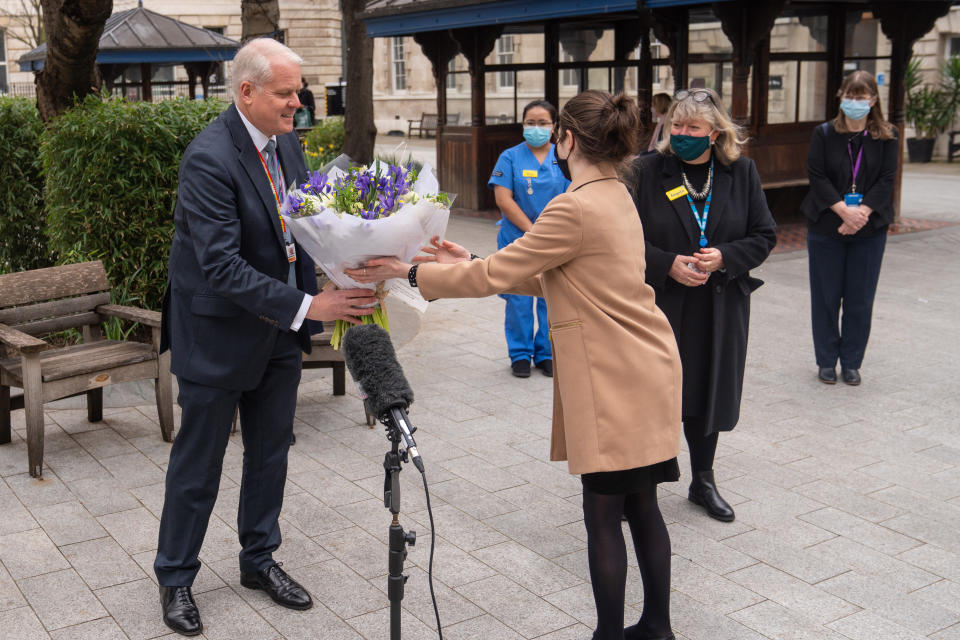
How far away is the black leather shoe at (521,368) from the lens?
737 cm

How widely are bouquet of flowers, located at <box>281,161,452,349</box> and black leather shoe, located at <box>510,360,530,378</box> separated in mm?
3927

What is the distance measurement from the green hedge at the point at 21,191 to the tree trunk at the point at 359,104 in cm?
567

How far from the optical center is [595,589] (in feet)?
11.4

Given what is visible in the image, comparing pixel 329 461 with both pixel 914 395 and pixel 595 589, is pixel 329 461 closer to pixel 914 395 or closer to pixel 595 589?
pixel 595 589

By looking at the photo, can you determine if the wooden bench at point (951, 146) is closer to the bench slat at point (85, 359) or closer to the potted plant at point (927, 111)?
the potted plant at point (927, 111)

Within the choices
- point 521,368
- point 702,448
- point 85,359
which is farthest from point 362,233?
point 521,368

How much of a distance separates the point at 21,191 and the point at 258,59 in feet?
18.8

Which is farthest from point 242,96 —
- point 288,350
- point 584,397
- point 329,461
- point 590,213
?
point 329,461

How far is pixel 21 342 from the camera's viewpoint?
17.8 feet

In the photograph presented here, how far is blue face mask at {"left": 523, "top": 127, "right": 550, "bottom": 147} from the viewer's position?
7.11 meters

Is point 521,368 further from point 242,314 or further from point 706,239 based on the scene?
point 242,314

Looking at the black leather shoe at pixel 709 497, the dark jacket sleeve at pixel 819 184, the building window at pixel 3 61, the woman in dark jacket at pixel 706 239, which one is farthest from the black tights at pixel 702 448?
the building window at pixel 3 61

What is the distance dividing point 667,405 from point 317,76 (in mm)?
40274

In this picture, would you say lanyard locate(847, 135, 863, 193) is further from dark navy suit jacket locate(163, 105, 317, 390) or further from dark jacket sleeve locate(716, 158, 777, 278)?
dark navy suit jacket locate(163, 105, 317, 390)
